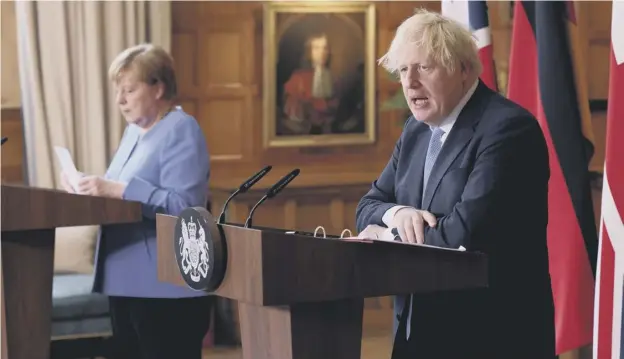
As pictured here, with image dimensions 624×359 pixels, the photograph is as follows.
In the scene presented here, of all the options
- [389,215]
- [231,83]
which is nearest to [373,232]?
[389,215]

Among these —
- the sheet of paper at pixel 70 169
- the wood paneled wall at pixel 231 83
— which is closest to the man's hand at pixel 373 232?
the sheet of paper at pixel 70 169

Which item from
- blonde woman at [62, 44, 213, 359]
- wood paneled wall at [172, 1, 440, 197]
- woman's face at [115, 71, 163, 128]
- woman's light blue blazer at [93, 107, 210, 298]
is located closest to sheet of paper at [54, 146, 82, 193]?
blonde woman at [62, 44, 213, 359]

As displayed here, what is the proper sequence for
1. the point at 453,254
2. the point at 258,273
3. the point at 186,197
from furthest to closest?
the point at 186,197
the point at 453,254
the point at 258,273

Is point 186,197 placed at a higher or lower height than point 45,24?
lower

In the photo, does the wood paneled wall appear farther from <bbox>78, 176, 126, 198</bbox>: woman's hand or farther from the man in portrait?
<bbox>78, 176, 126, 198</bbox>: woman's hand

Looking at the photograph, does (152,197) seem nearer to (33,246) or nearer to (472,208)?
(33,246)

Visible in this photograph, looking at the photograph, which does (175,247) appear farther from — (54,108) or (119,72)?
(54,108)

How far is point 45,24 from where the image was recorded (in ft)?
20.0

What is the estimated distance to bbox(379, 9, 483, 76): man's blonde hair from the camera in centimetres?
263

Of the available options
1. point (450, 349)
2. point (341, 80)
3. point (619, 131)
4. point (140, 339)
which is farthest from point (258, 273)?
point (341, 80)

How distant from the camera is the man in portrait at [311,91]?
6801 mm

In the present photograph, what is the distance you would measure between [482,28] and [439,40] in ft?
4.93

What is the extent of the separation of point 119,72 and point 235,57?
2744 millimetres

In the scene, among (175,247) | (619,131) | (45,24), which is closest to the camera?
(175,247)
